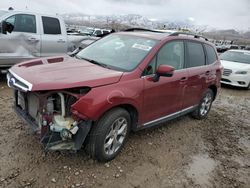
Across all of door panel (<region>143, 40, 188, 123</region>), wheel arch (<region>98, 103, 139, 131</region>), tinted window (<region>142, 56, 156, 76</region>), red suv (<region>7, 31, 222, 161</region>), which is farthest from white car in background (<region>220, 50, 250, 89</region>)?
wheel arch (<region>98, 103, 139, 131</region>)

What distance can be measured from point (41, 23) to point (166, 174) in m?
5.65

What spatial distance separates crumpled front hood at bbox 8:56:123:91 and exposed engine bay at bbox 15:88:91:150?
0.37ft

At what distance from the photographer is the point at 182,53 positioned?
454cm

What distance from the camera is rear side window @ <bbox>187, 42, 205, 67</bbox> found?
15.5ft

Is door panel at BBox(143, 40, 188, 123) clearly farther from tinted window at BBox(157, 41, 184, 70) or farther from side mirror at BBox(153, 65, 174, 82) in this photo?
side mirror at BBox(153, 65, 174, 82)

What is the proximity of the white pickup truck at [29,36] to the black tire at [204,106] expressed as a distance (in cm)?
452

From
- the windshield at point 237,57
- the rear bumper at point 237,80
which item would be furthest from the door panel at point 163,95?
the windshield at point 237,57

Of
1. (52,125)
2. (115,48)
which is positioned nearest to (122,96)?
(52,125)

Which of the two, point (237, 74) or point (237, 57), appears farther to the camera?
point (237, 57)

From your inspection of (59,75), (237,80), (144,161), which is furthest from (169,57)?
(237,80)

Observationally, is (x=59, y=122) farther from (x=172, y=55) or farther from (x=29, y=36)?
(x=29, y=36)

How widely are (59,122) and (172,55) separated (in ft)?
7.53

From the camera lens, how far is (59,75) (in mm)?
3107

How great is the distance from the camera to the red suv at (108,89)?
2.99 metres
